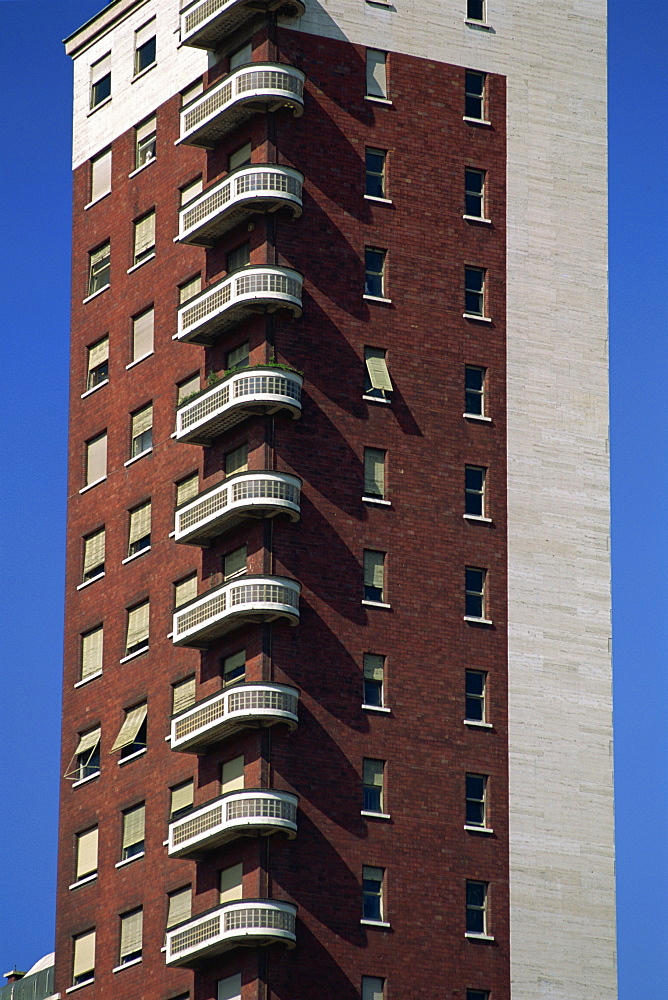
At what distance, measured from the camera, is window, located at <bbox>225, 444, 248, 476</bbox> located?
104m

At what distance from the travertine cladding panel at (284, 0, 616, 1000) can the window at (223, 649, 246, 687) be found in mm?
11138

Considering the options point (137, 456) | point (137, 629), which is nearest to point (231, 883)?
point (137, 629)

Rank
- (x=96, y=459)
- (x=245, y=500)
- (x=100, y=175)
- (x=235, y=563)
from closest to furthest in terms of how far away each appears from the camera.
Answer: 1. (x=245, y=500)
2. (x=235, y=563)
3. (x=96, y=459)
4. (x=100, y=175)

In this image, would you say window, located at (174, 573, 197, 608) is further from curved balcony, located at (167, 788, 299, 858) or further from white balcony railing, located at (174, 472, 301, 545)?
curved balcony, located at (167, 788, 299, 858)

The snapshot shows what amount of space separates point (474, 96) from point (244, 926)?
1453 inches

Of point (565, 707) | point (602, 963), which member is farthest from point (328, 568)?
point (602, 963)

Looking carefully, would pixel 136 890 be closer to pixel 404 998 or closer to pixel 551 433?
pixel 404 998

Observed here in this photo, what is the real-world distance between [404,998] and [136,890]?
13068mm

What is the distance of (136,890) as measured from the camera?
106188 millimetres

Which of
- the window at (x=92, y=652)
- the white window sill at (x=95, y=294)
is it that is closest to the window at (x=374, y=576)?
the window at (x=92, y=652)

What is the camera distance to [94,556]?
114312mm

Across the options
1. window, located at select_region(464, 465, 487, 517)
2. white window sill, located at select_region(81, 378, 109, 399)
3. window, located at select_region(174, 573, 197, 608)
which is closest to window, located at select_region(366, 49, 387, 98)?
window, located at select_region(464, 465, 487, 517)

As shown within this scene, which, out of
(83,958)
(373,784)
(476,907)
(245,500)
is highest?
(245,500)

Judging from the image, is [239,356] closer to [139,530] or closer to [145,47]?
[139,530]
